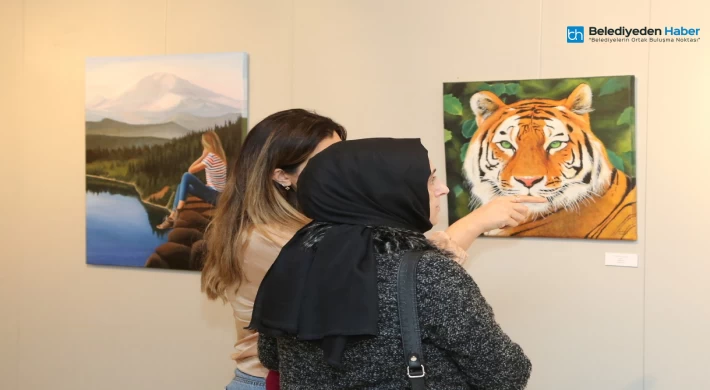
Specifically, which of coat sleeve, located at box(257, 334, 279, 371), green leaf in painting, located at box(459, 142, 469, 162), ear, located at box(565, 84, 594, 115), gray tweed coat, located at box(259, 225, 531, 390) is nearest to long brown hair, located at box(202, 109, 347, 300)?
coat sleeve, located at box(257, 334, 279, 371)

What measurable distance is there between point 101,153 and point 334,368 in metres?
2.39

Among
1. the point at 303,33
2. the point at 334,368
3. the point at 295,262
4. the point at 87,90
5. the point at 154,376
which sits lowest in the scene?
the point at 154,376

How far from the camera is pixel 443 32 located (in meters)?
2.83

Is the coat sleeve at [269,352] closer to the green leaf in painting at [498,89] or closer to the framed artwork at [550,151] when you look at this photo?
the framed artwork at [550,151]

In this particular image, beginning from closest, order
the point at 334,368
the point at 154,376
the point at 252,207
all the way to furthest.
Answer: the point at 334,368 < the point at 252,207 < the point at 154,376

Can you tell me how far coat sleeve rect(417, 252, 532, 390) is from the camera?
1.18 metres

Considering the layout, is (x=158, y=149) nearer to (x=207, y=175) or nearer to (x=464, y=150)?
(x=207, y=175)

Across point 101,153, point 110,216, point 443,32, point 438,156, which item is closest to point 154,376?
point 110,216

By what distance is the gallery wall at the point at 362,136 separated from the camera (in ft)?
8.42

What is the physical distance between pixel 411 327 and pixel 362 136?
6.01 ft

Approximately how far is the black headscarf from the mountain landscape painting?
181cm

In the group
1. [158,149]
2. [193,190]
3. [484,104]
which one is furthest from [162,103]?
[484,104]

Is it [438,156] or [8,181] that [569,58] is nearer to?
[438,156]

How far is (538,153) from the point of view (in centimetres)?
270
